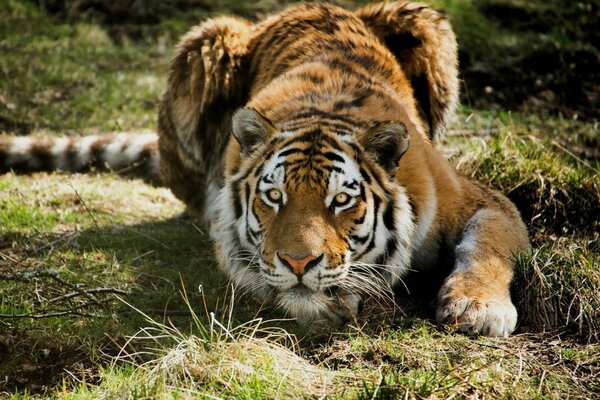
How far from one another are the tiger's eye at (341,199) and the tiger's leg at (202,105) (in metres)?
1.79

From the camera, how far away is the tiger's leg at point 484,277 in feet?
12.3

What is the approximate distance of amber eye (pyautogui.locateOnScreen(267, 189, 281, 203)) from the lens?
12.7 feet

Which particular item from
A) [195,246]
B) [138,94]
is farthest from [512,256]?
[138,94]

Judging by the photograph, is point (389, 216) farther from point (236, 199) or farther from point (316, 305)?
point (236, 199)

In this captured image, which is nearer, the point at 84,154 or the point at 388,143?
the point at 388,143

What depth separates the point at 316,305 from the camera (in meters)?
3.78

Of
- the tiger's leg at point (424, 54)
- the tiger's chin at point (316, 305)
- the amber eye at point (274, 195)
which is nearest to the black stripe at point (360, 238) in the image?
the tiger's chin at point (316, 305)

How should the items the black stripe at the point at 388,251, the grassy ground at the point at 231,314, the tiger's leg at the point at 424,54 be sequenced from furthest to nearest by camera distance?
1. the tiger's leg at the point at 424,54
2. the black stripe at the point at 388,251
3. the grassy ground at the point at 231,314

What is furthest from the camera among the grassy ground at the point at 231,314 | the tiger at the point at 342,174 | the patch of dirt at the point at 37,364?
the tiger at the point at 342,174

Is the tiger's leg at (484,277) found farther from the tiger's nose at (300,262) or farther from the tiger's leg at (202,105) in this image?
the tiger's leg at (202,105)

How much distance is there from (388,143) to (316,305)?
842 millimetres

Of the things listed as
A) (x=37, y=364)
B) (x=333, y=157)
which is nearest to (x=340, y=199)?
(x=333, y=157)

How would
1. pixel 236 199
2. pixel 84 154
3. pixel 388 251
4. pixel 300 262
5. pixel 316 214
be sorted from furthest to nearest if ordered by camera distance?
pixel 84 154 → pixel 236 199 → pixel 388 251 → pixel 316 214 → pixel 300 262

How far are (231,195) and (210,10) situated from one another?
233 inches
